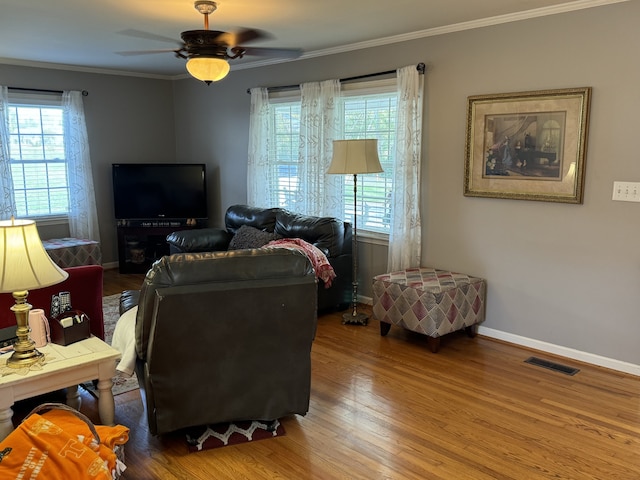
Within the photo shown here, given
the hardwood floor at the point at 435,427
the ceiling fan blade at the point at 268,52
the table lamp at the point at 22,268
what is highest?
the ceiling fan blade at the point at 268,52

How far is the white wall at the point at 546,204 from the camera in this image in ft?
11.6

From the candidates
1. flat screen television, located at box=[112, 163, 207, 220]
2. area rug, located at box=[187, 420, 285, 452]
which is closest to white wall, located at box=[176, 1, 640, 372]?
area rug, located at box=[187, 420, 285, 452]

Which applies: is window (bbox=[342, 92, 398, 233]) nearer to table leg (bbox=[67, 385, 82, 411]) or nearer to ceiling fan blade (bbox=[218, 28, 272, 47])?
ceiling fan blade (bbox=[218, 28, 272, 47])

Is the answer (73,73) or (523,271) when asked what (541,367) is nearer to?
(523,271)

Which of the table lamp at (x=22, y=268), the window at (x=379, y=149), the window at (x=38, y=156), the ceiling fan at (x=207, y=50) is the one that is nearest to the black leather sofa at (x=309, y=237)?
the window at (x=379, y=149)

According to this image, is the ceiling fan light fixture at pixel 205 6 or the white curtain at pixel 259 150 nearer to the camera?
the ceiling fan light fixture at pixel 205 6

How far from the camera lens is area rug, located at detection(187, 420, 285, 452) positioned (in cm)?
274

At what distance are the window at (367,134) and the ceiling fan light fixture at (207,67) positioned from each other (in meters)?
1.79

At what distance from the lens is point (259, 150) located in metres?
6.10

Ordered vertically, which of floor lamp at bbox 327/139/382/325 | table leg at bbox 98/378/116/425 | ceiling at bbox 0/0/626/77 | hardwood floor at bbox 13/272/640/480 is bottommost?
hardwood floor at bbox 13/272/640/480

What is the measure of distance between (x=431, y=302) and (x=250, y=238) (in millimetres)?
2081

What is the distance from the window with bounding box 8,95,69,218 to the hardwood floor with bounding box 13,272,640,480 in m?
3.88

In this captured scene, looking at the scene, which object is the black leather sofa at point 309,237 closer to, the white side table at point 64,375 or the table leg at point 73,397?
the table leg at point 73,397

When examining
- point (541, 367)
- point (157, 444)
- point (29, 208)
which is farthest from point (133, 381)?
point (29, 208)
